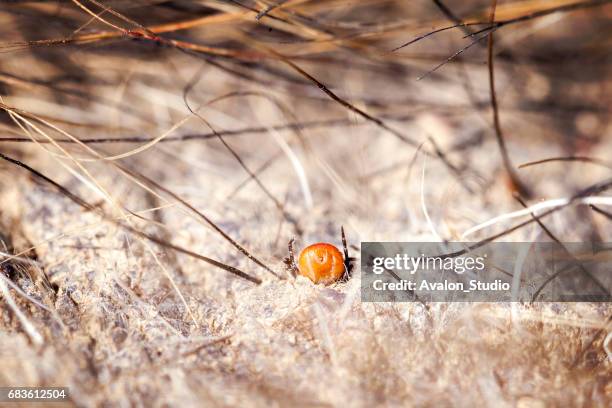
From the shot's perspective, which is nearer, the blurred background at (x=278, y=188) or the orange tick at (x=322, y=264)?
the blurred background at (x=278, y=188)

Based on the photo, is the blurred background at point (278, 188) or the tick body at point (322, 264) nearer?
the blurred background at point (278, 188)

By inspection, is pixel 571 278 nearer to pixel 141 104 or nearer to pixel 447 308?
pixel 447 308

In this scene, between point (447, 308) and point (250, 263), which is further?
point (250, 263)

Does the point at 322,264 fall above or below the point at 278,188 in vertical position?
below

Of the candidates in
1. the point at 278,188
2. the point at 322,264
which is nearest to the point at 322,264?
the point at 322,264

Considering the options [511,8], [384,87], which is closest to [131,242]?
[384,87]

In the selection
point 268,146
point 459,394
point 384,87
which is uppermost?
point 384,87

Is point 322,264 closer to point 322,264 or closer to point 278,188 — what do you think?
point 322,264

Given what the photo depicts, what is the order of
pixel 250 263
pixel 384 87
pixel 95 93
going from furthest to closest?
pixel 384 87, pixel 95 93, pixel 250 263
